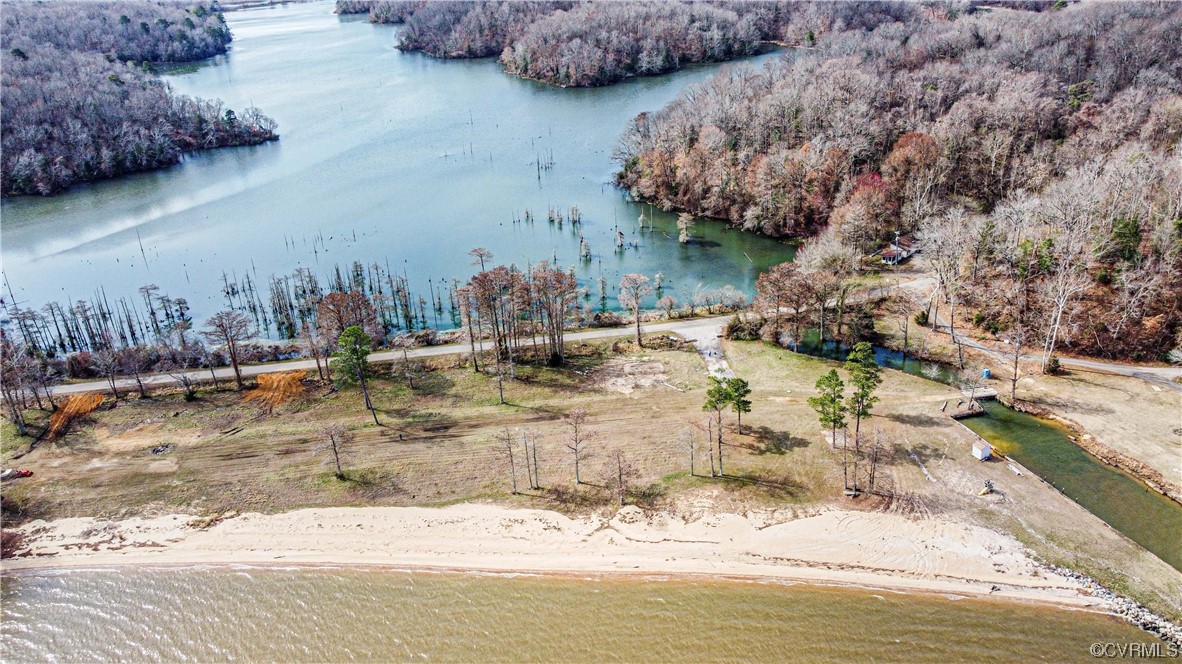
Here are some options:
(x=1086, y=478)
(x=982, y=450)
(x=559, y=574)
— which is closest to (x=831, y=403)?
(x=982, y=450)

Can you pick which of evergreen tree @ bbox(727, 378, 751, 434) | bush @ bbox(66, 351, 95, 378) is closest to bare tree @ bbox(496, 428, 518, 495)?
evergreen tree @ bbox(727, 378, 751, 434)

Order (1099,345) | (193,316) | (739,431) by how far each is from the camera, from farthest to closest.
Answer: (193,316) → (1099,345) → (739,431)

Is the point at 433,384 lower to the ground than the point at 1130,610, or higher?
higher

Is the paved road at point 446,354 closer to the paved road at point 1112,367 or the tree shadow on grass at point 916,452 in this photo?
the tree shadow on grass at point 916,452

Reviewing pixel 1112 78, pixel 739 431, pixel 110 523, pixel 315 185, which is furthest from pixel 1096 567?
pixel 315 185

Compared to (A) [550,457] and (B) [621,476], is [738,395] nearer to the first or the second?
(B) [621,476]

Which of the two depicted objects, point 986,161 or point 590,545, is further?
point 986,161

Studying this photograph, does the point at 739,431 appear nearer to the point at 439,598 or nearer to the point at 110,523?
the point at 439,598
